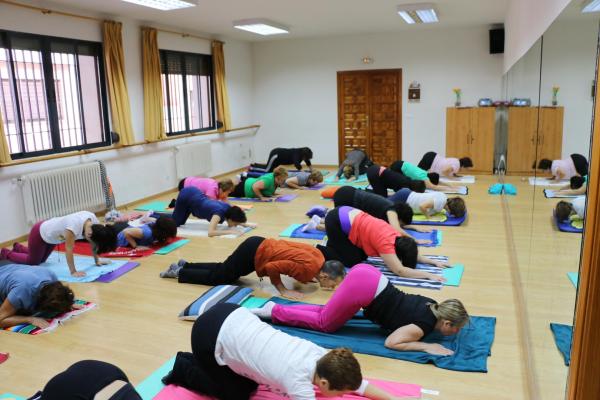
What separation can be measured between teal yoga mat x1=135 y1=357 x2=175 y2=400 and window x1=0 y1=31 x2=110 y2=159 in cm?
427

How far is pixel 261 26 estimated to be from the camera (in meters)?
8.39

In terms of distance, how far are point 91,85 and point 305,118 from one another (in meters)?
5.09

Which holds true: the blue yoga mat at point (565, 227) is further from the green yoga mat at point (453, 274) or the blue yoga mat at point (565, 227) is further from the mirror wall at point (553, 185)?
the green yoga mat at point (453, 274)

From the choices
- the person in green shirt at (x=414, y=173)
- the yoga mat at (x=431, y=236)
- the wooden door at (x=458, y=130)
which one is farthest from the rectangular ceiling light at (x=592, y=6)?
the wooden door at (x=458, y=130)

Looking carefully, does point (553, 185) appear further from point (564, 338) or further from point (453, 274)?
point (453, 274)

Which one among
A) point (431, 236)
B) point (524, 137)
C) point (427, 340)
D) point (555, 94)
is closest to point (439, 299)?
point (427, 340)

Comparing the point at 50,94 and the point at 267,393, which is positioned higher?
the point at 50,94

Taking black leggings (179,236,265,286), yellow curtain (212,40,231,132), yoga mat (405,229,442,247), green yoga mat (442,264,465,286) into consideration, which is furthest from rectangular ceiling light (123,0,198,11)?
green yoga mat (442,264,465,286)

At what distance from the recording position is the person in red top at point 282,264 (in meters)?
3.79

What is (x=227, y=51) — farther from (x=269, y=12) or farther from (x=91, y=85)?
(x=91, y=85)

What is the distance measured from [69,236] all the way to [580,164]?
4.18 metres

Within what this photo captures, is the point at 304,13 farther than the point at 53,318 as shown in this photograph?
Yes

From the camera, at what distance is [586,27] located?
181 cm

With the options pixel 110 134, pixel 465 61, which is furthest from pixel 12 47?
pixel 465 61
